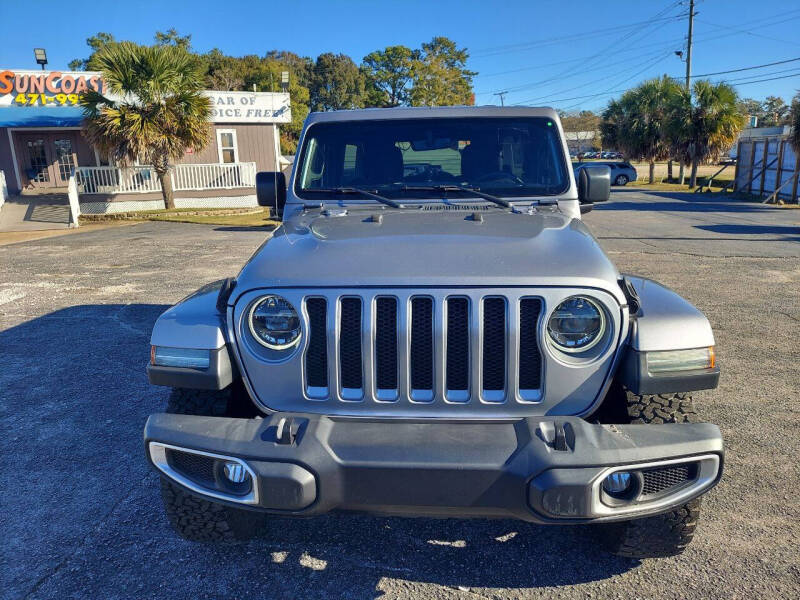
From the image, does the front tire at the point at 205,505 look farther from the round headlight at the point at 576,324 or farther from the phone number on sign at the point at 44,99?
the phone number on sign at the point at 44,99

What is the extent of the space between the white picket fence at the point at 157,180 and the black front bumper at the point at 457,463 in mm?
18368

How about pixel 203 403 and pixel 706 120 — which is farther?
pixel 706 120

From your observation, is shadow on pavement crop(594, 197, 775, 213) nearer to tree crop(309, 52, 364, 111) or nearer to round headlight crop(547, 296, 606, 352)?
round headlight crop(547, 296, 606, 352)

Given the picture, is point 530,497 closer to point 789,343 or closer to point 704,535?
point 704,535

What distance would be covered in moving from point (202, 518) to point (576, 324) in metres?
1.77

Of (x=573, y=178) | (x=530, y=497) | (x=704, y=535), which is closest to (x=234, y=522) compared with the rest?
(x=530, y=497)

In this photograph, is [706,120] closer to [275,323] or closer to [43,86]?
[43,86]

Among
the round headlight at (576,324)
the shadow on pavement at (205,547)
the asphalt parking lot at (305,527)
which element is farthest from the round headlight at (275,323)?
the asphalt parking lot at (305,527)

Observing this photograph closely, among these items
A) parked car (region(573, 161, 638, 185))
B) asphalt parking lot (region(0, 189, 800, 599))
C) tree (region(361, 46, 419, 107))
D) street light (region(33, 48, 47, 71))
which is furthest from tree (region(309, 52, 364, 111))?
asphalt parking lot (region(0, 189, 800, 599))

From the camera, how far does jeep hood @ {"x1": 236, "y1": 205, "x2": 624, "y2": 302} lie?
7.47 ft

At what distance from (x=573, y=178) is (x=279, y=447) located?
2382mm

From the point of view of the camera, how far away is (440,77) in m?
69.1

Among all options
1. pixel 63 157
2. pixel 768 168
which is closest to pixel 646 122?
pixel 768 168

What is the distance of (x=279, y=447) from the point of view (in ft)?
6.84
